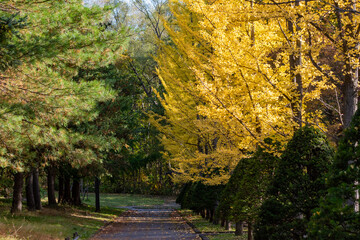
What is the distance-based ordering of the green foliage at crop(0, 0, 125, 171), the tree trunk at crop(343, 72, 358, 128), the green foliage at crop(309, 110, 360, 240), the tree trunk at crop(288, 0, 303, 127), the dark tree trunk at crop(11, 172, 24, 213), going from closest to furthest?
the green foliage at crop(309, 110, 360, 240), the tree trunk at crop(343, 72, 358, 128), the tree trunk at crop(288, 0, 303, 127), the green foliage at crop(0, 0, 125, 171), the dark tree trunk at crop(11, 172, 24, 213)

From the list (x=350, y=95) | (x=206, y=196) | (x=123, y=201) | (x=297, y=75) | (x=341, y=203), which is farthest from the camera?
(x=123, y=201)

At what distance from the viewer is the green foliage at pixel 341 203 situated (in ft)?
13.4

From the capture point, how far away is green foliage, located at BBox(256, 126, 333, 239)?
6691 millimetres

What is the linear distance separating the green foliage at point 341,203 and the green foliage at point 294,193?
86.3 inches

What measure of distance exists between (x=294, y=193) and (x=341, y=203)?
2657mm

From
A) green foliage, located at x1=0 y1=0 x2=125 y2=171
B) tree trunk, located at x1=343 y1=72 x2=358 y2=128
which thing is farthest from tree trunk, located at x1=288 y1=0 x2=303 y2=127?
green foliage, located at x1=0 y1=0 x2=125 y2=171

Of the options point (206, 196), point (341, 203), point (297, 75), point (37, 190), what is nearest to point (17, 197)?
point (37, 190)

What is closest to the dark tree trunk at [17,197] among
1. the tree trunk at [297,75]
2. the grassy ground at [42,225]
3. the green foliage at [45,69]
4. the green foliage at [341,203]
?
the grassy ground at [42,225]

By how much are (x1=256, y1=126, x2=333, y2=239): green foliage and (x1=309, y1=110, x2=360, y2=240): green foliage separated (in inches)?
86.3

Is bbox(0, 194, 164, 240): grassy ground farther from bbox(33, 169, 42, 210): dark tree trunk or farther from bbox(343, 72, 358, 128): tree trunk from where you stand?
bbox(343, 72, 358, 128): tree trunk

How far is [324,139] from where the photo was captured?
733cm

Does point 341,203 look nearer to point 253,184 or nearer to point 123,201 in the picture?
point 253,184

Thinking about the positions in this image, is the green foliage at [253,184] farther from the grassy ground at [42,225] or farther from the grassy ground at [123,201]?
the grassy ground at [123,201]

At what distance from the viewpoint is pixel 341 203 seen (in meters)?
4.15
